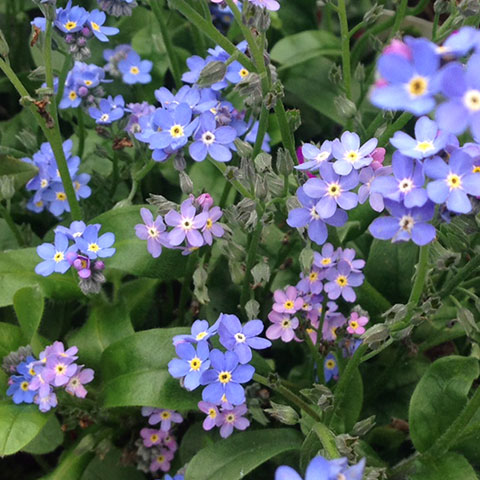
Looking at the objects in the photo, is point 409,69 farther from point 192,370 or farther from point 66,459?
point 66,459

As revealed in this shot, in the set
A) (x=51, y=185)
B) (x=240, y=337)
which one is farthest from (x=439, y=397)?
A: (x=51, y=185)

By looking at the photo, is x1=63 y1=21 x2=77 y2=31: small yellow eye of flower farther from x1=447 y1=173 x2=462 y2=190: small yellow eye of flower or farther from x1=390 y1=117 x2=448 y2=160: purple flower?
x1=447 y1=173 x2=462 y2=190: small yellow eye of flower

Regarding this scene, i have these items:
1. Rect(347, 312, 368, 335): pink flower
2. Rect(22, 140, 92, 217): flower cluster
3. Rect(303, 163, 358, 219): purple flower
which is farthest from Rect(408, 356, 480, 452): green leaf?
Rect(22, 140, 92, 217): flower cluster

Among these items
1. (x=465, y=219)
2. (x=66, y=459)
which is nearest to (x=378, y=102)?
(x=465, y=219)

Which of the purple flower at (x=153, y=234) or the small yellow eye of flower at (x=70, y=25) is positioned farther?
the small yellow eye of flower at (x=70, y=25)

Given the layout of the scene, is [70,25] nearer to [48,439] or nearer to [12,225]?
[12,225]

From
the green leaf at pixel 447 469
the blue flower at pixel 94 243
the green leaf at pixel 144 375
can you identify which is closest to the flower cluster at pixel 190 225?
the blue flower at pixel 94 243

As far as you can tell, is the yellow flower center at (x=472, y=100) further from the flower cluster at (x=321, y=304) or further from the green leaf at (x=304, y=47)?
the green leaf at (x=304, y=47)
